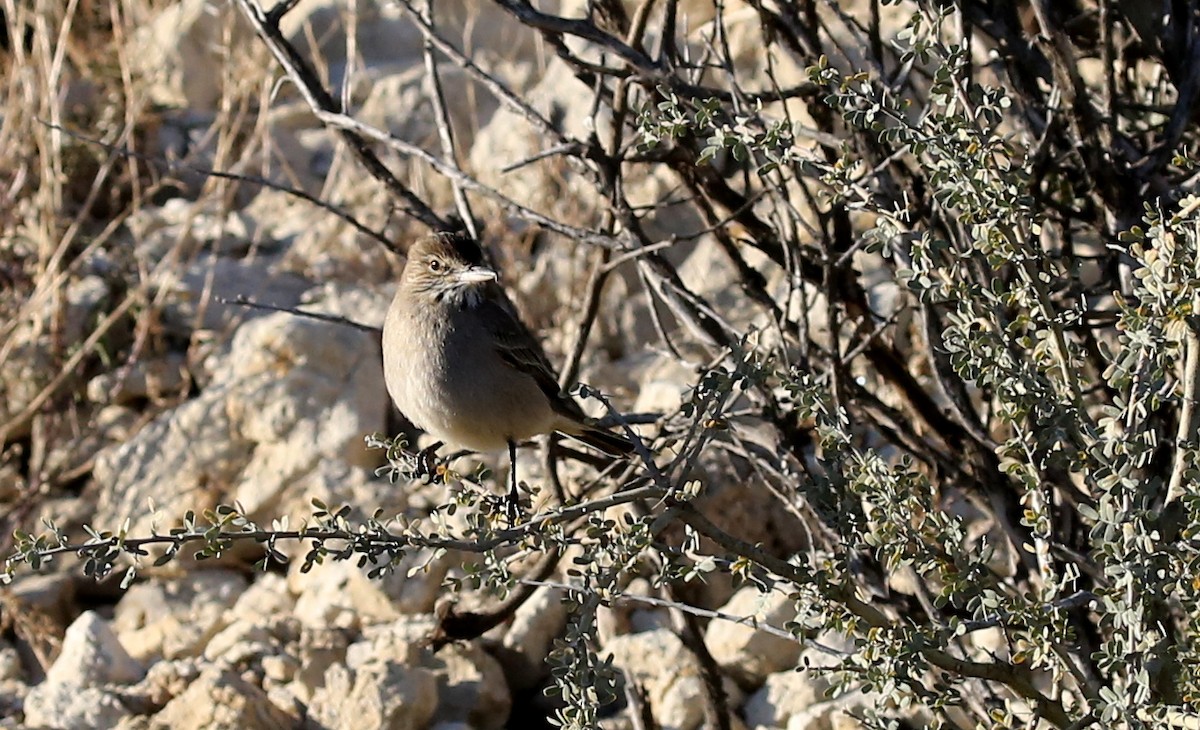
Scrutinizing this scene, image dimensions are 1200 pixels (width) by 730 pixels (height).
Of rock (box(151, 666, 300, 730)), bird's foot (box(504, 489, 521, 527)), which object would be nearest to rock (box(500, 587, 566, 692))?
rock (box(151, 666, 300, 730))

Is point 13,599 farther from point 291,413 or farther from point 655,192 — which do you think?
point 655,192

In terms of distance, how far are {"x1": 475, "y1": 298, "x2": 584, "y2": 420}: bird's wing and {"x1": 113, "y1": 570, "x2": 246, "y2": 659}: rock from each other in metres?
2.01

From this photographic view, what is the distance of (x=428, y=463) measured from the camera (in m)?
4.95

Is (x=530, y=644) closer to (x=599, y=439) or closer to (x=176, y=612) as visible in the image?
(x=599, y=439)

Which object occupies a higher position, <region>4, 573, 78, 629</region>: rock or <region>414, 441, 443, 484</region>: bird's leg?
<region>414, 441, 443, 484</region>: bird's leg

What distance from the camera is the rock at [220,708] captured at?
15.9ft

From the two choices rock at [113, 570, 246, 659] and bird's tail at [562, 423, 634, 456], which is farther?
rock at [113, 570, 246, 659]

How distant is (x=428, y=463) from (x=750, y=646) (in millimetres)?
1320

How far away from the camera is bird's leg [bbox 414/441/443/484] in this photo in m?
3.96

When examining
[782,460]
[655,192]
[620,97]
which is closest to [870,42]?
[620,97]

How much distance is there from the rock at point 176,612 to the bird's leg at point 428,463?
1582 mm

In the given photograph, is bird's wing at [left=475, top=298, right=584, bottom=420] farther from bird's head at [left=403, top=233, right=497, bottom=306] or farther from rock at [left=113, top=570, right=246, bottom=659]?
rock at [left=113, top=570, right=246, bottom=659]

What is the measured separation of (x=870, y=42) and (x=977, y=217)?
140 centimetres

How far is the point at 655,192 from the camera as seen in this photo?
746 cm
